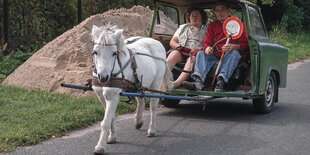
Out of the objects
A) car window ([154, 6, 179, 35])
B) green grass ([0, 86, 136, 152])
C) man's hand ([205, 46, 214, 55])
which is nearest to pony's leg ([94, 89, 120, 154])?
green grass ([0, 86, 136, 152])

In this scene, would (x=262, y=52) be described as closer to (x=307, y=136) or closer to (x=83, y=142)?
(x=307, y=136)

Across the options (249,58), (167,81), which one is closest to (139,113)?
(167,81)

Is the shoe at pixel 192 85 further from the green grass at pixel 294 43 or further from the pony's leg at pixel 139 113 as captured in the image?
the green grass at pixel 294 43

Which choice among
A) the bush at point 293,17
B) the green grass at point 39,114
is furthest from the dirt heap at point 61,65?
the bush at point 293,17

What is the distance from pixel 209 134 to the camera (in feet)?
19.5

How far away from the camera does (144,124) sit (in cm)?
656

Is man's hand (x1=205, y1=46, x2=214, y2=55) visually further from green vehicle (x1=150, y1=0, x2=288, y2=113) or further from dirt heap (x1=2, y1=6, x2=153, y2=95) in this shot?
dirt heap (x1=2, y1=6, x2=153, y2=95)

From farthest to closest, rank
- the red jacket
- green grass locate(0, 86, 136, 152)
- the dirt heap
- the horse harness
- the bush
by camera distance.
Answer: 1. the bush
2. the dirt heap
3. the red jacket
4. green grass locate(0, 86, 136, 152)
5. the horse harness

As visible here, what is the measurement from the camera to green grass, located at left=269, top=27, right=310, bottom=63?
17539 mm

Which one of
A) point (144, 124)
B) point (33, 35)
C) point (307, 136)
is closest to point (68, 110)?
point (144, 124)

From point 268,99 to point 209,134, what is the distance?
2115mm

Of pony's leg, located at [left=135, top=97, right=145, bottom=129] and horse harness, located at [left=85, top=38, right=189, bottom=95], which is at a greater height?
horse harness, located at [left=85, top=38, right=189, bottom=95]

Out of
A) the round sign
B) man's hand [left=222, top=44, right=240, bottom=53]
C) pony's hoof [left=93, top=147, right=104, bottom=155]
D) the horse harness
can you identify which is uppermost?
the round sign

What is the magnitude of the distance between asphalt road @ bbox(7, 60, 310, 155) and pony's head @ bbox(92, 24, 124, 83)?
1.03 meters
